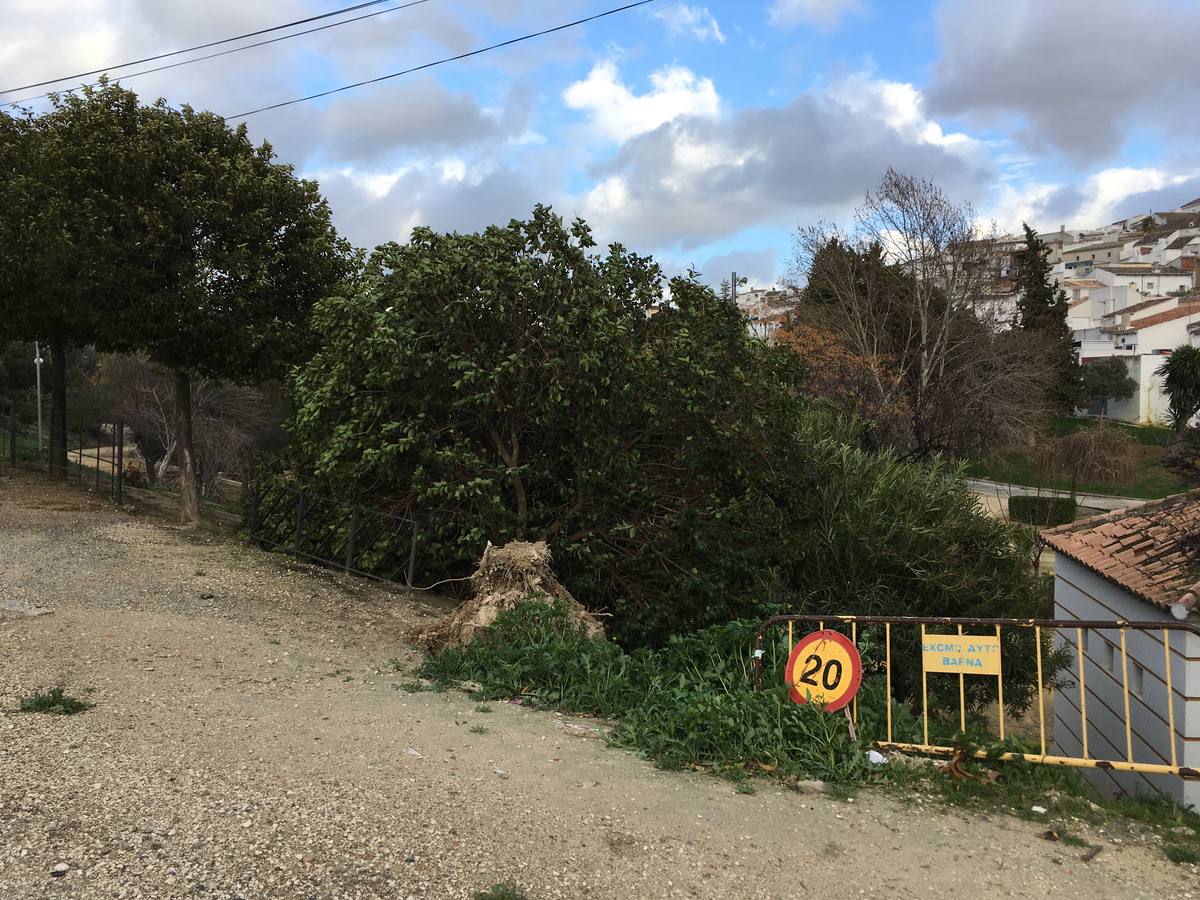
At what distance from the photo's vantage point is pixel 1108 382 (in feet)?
188

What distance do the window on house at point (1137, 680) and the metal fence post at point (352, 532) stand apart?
28.3 ft

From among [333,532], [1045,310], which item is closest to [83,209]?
[333,532]

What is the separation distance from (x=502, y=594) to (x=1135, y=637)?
6.32 meters

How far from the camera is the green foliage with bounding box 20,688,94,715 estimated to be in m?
5.54

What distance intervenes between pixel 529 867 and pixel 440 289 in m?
7.11

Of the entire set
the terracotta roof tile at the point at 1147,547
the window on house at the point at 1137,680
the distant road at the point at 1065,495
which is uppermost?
the terracotta roof tile at the point at 1147,547

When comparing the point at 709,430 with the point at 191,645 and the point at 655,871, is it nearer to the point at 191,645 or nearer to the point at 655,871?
the point at 191,645

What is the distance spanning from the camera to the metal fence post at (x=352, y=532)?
11086mm

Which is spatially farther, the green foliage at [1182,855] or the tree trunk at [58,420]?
the tree trunk at [58,420]

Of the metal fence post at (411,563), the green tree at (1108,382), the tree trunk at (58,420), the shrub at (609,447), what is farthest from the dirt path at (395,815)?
the green tree at (1108,382)

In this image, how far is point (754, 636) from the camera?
273 inches

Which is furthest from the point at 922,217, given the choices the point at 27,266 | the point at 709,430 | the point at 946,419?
the point at 27,266

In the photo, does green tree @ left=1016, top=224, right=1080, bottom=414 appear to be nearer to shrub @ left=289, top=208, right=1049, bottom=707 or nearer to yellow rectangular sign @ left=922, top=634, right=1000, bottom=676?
shrub @ left=289, top=208, right=1049, bottom=707

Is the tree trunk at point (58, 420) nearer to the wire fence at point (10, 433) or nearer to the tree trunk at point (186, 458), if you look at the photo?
the wire fence at point (10, 433)
